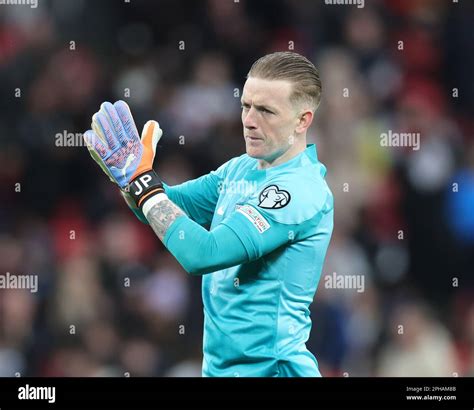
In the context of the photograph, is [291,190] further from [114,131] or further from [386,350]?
[386,350]

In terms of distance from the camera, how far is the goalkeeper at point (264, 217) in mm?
3520

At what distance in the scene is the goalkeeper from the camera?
11.5 ft

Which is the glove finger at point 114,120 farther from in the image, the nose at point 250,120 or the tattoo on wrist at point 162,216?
the nose at point 250,120

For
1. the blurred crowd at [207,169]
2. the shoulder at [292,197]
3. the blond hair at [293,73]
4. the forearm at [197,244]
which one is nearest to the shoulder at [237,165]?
the shoulder at [292,197]

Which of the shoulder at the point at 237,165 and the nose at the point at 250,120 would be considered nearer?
the nose at the point at 250,120

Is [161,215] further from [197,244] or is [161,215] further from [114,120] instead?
[114,120]

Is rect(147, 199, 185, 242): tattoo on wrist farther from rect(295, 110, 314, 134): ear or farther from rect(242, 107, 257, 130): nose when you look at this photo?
rect(295, 110, 314, 134): ear

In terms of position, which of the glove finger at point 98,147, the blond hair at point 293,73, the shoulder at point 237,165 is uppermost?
the blond hair at point 293,73

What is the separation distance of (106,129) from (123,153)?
111 millimetres

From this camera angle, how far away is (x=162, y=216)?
3479 mm

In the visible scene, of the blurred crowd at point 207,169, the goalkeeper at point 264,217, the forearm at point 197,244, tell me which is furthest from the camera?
the blurred crowd at point 207,169

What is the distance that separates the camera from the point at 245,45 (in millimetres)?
8211

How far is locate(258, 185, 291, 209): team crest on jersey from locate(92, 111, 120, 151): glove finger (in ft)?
1.88

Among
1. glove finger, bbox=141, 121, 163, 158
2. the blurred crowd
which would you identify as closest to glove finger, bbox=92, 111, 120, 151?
glove finger, bbox=141, 121, 163, 158
